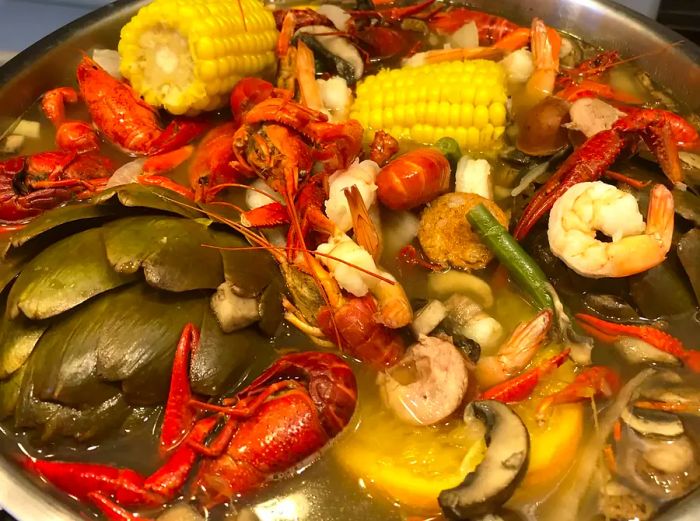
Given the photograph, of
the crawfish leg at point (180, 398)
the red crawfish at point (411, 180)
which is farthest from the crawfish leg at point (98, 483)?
the red crawfish at point (411, 180)

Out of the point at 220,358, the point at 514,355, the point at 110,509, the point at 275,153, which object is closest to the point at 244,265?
the point at 220,358

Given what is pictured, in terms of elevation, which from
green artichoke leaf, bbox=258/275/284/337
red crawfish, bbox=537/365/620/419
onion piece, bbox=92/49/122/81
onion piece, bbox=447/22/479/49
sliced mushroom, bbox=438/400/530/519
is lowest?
red crawfish, bbox=537/365/620/419

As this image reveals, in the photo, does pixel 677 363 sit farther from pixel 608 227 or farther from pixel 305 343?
pixel 305 343

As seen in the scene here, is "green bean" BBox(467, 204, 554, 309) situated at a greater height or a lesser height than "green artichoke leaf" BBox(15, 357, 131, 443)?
lesser

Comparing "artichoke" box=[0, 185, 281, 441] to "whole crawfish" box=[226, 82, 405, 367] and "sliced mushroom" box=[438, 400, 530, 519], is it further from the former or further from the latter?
"sliced mushroom" box=[438, 400, 530, 519]

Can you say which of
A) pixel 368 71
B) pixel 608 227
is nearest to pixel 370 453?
pixel 608 227

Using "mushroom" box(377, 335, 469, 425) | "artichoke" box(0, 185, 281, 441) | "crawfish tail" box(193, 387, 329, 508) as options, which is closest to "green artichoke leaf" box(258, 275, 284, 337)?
"artichoke" box(0, 185, 281, 441)

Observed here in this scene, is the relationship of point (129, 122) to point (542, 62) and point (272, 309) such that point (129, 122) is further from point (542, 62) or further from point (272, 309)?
point (542, 62)
